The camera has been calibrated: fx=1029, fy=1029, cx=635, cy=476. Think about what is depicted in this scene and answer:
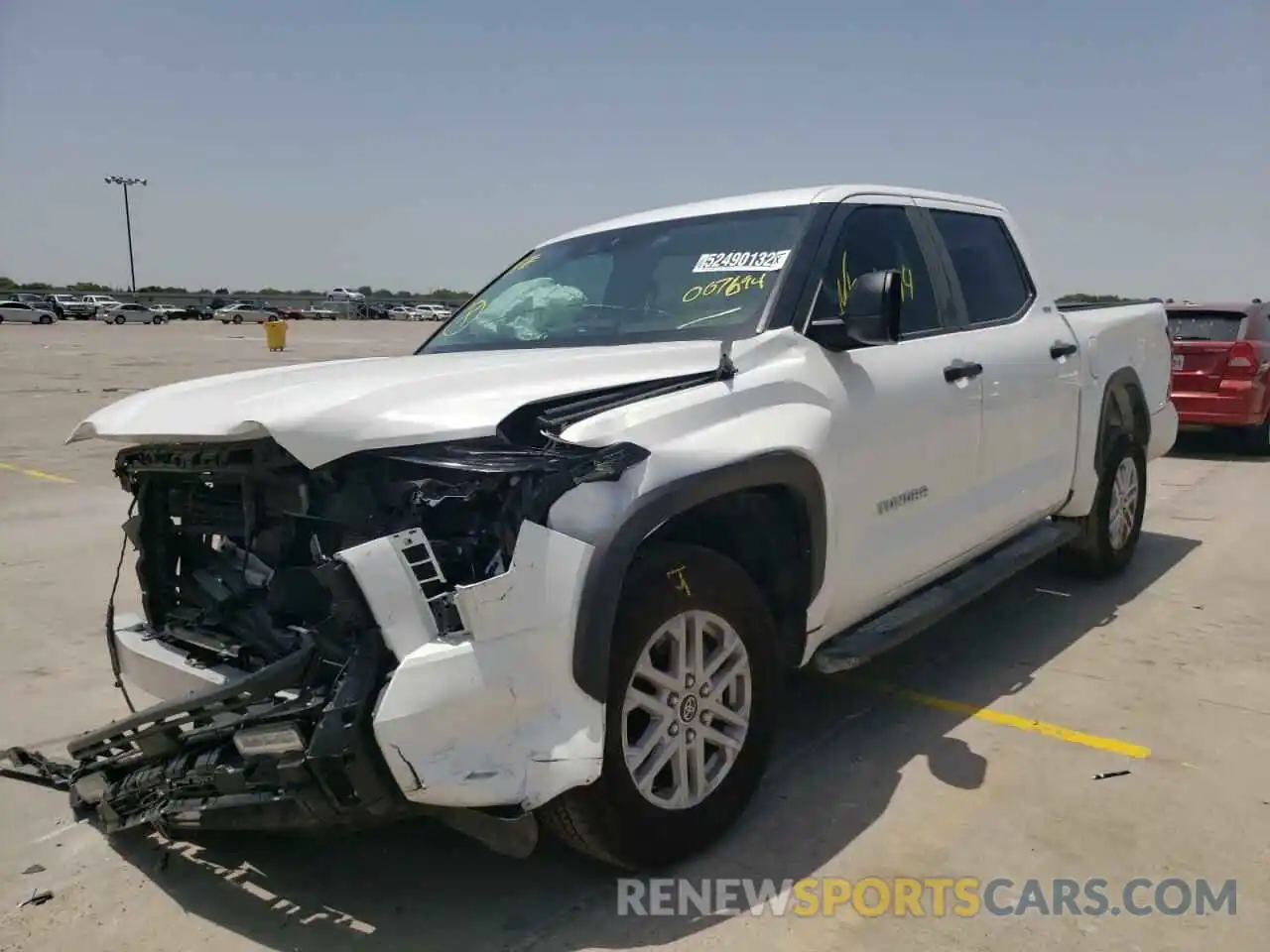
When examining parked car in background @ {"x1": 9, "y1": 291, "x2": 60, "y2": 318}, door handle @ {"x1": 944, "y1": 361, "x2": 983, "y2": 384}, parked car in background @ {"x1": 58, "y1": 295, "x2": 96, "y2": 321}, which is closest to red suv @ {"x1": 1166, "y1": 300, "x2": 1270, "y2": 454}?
door handle @ {"x1": 944, "y1": 361, "x2": 983, "y2": 384}

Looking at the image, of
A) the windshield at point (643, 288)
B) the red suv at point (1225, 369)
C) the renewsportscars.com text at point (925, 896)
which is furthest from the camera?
the red suv at point (1225, 369)

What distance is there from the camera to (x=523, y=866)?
307 cm

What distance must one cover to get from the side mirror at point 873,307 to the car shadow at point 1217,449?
358 inches

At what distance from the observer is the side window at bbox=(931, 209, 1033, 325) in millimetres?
4641

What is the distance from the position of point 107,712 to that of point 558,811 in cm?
253

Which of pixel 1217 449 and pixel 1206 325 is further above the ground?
pixel 1206 325

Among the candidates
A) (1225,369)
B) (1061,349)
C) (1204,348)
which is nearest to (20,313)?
(1204,348)

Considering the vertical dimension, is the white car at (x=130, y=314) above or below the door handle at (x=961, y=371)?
above

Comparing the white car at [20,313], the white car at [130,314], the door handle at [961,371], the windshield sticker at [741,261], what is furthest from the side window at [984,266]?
the white car at [130,314]

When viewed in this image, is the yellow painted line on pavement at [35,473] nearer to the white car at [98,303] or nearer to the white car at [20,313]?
the white car at [20,313]

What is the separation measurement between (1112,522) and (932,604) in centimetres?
246

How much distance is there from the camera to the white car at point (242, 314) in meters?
68.5

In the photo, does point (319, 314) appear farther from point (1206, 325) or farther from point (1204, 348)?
point (1204, 348)

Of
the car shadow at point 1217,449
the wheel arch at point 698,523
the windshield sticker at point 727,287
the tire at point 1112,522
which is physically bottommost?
the car shadow at point 1217,449
